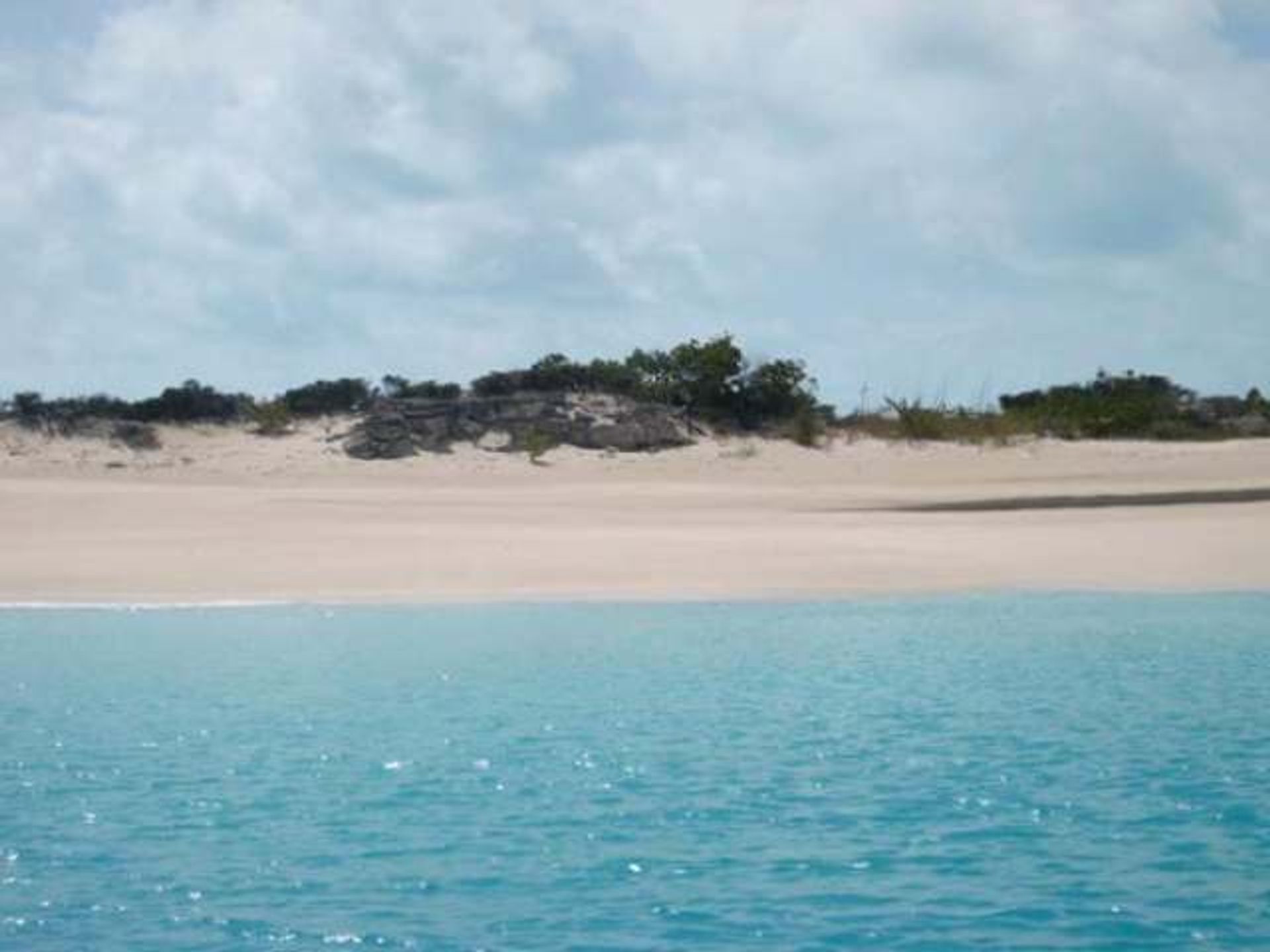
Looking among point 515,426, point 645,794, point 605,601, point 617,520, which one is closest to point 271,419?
point 515,426

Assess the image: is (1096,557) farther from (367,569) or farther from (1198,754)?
(1198,754)

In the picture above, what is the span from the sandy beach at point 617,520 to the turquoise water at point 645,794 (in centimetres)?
671

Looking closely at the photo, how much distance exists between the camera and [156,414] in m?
47.5

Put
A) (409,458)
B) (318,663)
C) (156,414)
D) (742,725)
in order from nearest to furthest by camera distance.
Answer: (742,725)
(318,663)
(409,458)
(156,414)

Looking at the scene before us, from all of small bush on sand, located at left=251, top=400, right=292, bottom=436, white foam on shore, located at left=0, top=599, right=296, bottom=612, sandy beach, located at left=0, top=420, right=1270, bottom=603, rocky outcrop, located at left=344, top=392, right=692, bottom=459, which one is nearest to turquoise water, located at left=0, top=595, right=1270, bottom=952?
white foam on shore, located at left=0, top=599, right=296, bottom=612

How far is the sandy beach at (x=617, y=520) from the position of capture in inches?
990

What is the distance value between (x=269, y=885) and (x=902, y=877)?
3.08 metres

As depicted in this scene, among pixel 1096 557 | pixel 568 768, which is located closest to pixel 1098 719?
pixel 568 768

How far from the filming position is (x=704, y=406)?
157 ft

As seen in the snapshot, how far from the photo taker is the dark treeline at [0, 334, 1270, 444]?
151 feet

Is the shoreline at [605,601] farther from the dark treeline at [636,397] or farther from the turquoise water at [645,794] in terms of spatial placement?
the dark treeline at [636,397]

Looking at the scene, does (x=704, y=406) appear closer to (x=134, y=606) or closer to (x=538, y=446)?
(x=538, y=446)

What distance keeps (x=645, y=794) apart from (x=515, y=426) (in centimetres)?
3513

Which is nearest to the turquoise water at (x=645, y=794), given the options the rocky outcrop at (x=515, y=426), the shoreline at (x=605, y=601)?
the shoreline at (x=605, y=601)
